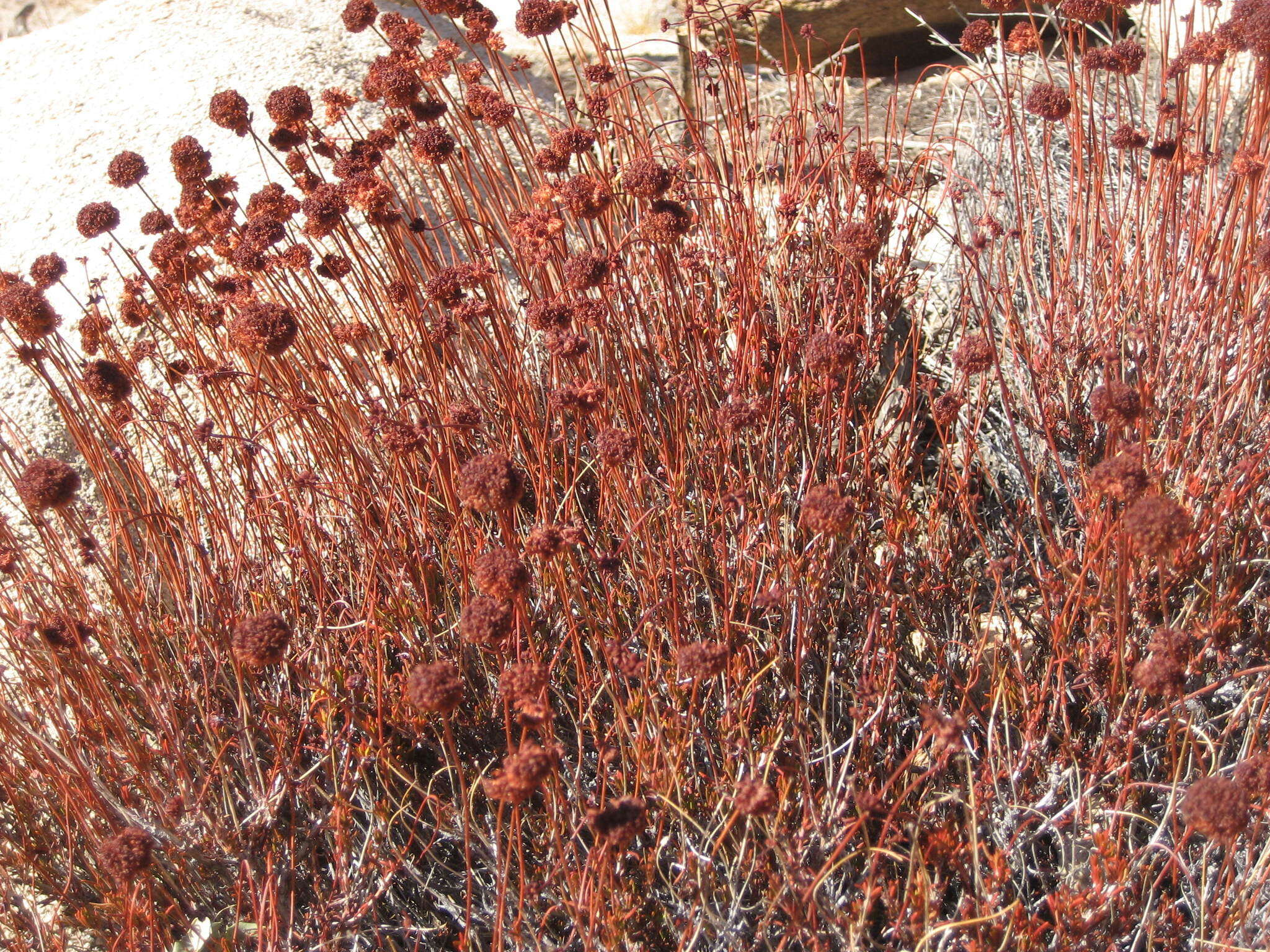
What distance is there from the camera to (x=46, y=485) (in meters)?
1.61

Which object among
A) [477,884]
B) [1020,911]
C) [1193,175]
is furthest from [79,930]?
[1193,175]

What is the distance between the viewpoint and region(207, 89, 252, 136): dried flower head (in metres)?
2.27

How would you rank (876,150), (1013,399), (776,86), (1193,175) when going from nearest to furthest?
1. (1193,175)
2. (1013,399)
3. (876,150)
4. (776,86)

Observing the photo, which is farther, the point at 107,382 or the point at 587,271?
the point at 107,382

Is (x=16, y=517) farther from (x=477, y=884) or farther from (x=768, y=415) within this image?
(x=768, y=415)

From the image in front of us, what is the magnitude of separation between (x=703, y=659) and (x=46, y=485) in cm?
118

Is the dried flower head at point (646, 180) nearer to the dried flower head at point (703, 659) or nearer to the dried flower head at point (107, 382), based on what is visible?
the dried flower head at point (703, 659)

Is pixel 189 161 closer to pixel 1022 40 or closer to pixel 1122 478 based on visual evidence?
pixel 1122 478

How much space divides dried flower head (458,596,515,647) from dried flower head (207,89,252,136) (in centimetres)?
151

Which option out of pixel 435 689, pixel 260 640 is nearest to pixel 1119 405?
pixel 435 689

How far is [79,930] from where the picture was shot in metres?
1.95

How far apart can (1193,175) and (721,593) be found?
1.71 meters

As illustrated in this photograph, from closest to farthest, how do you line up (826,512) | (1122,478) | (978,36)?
(1122,478)
(826,512)
(978,36)

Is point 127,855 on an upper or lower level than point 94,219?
lower
